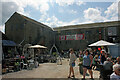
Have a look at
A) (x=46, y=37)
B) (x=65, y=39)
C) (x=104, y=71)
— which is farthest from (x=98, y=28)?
(x=104, y=71)

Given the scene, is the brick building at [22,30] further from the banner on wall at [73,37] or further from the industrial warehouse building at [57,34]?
the banner on wall at [73,37]

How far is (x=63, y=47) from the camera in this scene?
28.1 metres

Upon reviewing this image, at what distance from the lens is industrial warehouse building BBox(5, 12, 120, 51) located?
73.6 ft

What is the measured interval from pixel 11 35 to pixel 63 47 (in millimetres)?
13791

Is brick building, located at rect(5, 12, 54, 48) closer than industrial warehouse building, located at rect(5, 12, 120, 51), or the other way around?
brick building, located at rect(5, 12, 54, 48)

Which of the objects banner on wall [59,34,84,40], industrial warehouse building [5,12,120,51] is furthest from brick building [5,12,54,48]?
banner on wall [59,34,84,40]

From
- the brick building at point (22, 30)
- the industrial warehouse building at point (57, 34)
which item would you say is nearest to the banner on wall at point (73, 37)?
the industrial warehouse building at point (57, 34)

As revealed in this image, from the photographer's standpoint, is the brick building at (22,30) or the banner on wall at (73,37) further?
the banner on wall at (73,37)

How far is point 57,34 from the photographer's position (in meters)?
29.0

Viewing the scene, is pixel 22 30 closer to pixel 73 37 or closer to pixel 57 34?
pixel 57 34

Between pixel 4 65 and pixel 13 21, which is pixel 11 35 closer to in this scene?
pixel 13 21

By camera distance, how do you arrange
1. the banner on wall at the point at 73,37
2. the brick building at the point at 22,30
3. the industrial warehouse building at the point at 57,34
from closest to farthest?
the brick building at the point at 22,30, the industrial warehouse building at the point at 57,34, the banner on wall at the point at 73,37

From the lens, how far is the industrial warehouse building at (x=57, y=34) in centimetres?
2242

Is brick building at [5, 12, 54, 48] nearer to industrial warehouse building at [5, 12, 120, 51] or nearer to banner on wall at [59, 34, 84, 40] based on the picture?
industrial warehouse building at [5, 12, 120, 51]
